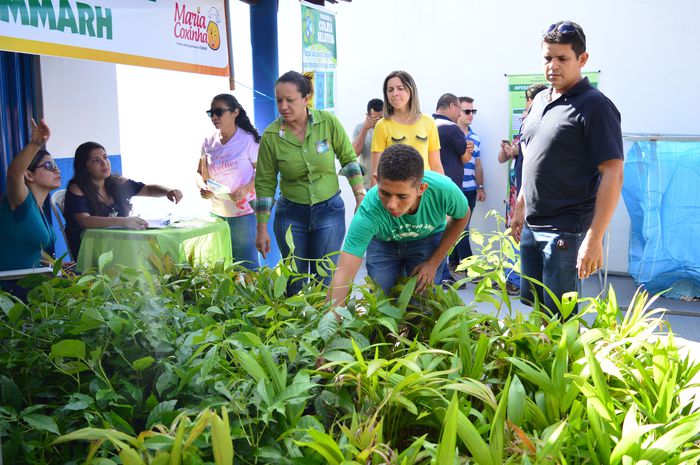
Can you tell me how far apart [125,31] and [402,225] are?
1.85 metres

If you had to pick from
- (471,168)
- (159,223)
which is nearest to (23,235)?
(159,223)

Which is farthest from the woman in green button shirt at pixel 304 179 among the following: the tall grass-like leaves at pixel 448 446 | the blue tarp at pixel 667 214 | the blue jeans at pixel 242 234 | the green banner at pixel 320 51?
the blue tarp at pixel 667 214

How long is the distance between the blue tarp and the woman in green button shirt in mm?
3429

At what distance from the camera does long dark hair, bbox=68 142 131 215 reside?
432cm

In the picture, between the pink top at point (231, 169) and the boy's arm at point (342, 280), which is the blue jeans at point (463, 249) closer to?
the pink top at point (231, 169)

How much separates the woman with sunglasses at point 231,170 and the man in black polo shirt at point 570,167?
2459 mm

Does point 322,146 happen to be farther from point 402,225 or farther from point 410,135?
point 402,225

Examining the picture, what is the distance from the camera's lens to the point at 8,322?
2287 mm

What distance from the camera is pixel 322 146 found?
14.5ft

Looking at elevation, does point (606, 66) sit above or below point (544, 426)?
above

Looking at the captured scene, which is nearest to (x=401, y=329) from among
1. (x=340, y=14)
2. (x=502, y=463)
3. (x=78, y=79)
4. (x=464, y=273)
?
(x=502, y=463)

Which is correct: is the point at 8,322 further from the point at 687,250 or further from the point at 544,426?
the point at 687,250

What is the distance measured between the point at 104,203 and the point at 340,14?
213 inches

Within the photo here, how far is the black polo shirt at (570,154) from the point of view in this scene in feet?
10.3
